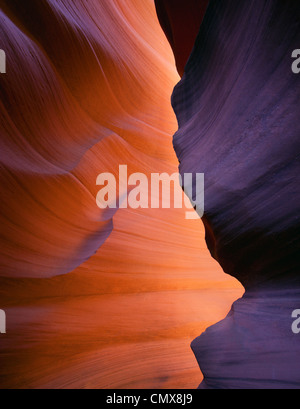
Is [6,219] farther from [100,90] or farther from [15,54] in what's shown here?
[100,90]

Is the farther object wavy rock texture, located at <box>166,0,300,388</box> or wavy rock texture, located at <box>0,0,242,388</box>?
wavy rock texture, located at <box>0,0,242,388</box>

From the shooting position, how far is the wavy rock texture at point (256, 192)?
3.02 ft

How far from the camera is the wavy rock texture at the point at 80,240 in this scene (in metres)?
1.76

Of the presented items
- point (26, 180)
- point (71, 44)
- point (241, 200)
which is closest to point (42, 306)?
point (26, 180)

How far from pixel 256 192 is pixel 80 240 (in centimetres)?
127

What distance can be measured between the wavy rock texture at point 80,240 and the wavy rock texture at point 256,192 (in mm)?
916

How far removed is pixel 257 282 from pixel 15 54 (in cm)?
183

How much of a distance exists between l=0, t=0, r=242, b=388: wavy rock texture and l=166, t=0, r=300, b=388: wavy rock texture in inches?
36.1

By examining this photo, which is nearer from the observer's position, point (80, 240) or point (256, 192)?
point (256, 192)

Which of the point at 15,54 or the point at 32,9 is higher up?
the point at 32,9

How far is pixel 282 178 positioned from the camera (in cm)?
95

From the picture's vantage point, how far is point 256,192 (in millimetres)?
1026

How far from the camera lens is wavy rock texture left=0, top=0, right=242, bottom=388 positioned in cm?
176

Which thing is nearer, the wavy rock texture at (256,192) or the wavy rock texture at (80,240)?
the wavy rock texture at (256,192)
